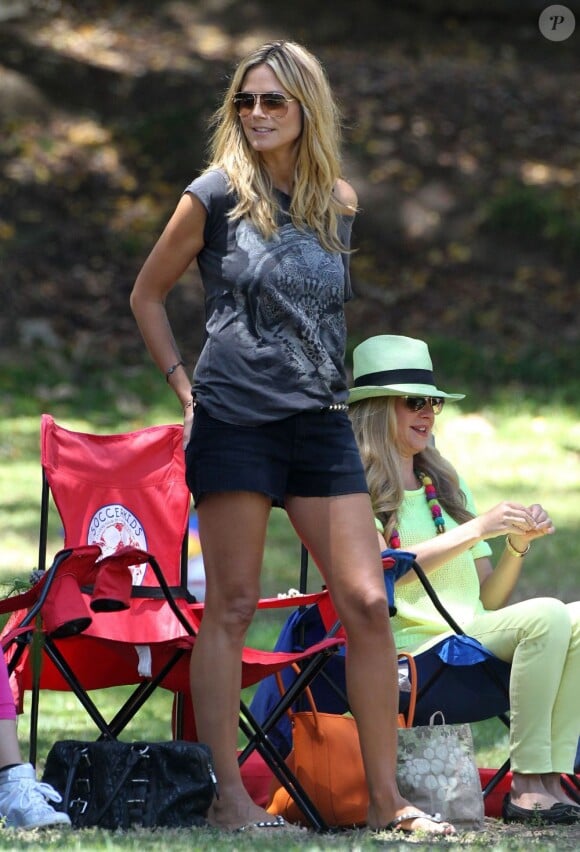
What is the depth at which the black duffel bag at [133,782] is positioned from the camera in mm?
3639

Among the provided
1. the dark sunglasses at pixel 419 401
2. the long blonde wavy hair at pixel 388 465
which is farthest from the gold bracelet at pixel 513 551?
the dark sunglasses at pixel 419 401

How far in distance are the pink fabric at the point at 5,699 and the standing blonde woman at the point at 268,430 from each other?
44cm

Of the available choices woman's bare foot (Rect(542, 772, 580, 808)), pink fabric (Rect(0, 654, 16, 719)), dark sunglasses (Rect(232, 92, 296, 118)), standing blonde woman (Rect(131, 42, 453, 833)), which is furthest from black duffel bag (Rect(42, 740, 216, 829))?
dark sunglasses (Rect(232, 92, 296, 118))

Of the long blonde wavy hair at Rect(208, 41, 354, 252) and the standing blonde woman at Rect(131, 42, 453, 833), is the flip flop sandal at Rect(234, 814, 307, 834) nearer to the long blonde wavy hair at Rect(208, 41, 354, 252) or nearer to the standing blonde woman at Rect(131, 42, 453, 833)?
the standing blonde woman at Rect(131, 42, 453, 833)

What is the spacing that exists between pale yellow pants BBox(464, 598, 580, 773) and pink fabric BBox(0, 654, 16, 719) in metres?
1.31

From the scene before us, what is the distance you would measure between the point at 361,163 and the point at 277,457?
9.46 m

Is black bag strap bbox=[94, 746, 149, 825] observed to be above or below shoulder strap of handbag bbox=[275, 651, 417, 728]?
below

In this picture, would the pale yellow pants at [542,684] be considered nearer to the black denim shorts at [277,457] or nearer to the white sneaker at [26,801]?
the black denim shorts at [277,457]

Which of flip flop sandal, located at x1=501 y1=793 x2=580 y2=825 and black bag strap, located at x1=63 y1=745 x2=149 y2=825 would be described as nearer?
black bag strap, located at x1=63 y1=745 x2=149 y2=825

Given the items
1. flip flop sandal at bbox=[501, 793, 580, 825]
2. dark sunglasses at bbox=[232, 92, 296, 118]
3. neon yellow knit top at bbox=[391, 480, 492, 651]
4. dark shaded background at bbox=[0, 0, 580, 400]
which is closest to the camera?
dark sunglasses at bbox=[232, 92, 296, 118]

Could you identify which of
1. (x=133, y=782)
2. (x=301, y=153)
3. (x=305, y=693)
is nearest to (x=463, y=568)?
(x=305, y=693)

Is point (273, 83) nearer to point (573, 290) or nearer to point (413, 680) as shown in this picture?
point (413, 680)

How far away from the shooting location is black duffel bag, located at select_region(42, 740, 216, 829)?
143 inches

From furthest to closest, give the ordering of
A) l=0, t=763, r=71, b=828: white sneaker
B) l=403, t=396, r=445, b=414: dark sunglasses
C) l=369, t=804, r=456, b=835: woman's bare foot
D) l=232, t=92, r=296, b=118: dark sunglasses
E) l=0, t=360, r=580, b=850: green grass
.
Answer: l=0, t=360, r=580, b=850: green grass, l=403, t=396, r=445, b=414: dark sunglasses, l=232, t=92, r=296, b=118: dark sunglasses, l=369, t=804, r=456, b=835: woman's bare foot, l=0, t=763, r=71, b=828: white sneaker
